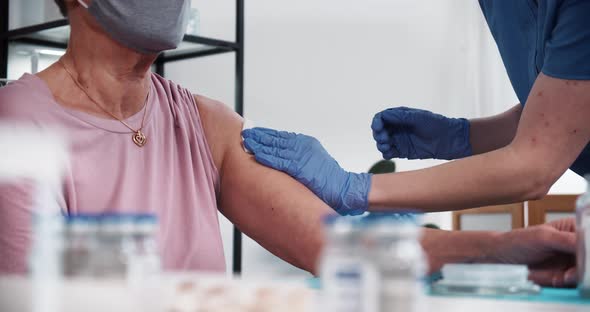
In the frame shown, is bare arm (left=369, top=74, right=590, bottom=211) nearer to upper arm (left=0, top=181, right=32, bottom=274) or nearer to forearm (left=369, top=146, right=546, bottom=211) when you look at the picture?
forearm (left=369, top=146, right=546, bottom=211)

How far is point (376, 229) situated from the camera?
→ 0.52m

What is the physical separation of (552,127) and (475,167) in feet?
0.58

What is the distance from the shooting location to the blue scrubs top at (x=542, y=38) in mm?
1489

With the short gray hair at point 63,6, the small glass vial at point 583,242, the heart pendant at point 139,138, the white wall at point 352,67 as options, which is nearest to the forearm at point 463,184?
the heart pendant at point 139,138

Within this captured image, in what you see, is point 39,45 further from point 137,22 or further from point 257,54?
point 137,22

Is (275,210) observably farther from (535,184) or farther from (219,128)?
(535,184)

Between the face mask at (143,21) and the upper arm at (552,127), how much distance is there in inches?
29.8

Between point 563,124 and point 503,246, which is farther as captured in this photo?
point 563,124

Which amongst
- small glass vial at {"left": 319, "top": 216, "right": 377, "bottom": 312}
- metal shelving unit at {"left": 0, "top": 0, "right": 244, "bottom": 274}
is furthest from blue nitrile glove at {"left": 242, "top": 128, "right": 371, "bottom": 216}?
metal shelving unit at {"left": 0, "top": 0, "right": 244, "bottom": 274}

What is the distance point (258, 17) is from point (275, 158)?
260cm

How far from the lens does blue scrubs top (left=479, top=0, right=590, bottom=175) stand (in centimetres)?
149

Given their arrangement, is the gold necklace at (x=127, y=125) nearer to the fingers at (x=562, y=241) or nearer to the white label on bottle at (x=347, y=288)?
the fingers at (x=562, y=241)

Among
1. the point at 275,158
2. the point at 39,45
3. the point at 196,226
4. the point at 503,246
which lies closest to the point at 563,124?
the point at 503,246

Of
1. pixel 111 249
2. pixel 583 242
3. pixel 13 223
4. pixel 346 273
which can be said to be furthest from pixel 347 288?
pixel 13 223
